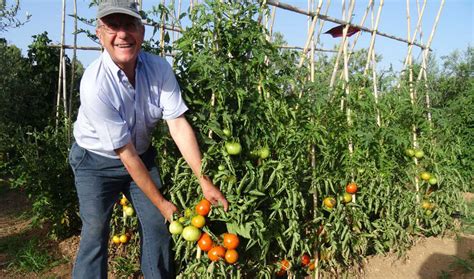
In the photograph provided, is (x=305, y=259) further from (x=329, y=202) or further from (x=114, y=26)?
(x=114, y=26)

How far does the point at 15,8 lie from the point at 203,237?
16.4ft

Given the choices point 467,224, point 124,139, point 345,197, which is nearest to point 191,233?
point 124,139

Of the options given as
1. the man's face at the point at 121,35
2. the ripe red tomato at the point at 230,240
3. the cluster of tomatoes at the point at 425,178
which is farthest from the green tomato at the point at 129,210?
the cluster of tomatoes at the point at 425,178

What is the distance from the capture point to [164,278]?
7.43 ft

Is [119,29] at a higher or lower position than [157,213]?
higher

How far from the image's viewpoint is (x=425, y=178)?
3.27 metres

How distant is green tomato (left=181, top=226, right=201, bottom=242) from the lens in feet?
6.54

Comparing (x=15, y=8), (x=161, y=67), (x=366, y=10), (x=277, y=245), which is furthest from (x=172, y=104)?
(x=15, y=8)

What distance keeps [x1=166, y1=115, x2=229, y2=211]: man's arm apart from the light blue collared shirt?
0.19ft

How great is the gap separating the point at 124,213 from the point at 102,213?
2.13 feet

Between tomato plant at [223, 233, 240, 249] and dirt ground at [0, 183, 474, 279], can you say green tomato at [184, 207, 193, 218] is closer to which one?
tomato plant at [223, 233, 240, 249]

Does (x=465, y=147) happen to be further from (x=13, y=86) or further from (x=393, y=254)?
(x=13, y=86)

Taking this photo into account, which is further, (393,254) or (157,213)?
(393,254)

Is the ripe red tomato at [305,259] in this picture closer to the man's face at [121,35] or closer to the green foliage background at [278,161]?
the green foliage background at [278,161]
